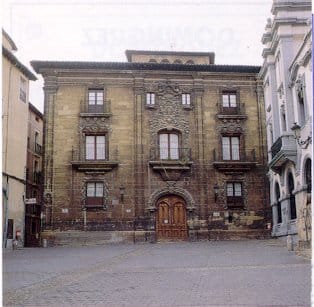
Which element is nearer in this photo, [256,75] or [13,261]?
[13,261]

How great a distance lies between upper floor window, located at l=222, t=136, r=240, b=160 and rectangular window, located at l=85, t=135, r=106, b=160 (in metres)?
7.32


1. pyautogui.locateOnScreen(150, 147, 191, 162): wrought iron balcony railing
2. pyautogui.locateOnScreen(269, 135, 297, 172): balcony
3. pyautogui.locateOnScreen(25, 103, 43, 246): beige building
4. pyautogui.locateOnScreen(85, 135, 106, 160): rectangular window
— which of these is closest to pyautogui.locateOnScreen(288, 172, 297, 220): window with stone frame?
pyautogui.locateOnScreen(269, 135, 297, 172): balcony

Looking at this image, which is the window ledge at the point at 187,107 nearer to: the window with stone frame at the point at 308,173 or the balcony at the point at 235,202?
the balcony at the point at 235,202

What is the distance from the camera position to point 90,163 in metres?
29.3

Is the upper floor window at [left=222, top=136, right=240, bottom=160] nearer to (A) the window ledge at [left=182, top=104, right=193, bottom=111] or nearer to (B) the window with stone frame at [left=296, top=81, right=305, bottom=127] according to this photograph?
(A) the window ledge at [left=182, top=104, right=193, bottom=111]

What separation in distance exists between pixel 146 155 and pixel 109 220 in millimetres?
4417

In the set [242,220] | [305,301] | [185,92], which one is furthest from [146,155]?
[305,301]

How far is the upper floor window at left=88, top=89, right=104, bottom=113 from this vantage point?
100 feet

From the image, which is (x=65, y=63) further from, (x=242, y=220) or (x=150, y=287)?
(x=150, y=287)

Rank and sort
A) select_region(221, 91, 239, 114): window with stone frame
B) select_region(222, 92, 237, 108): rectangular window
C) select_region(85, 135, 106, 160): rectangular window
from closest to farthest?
select_region(85, 135, 106, 160): rectangular window → select_region(221, 91, 239, 114): window with stone frame → select_region(222, 92, 237, 108): rectangular window

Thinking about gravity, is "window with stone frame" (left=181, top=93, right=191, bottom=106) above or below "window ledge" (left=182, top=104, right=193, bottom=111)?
above

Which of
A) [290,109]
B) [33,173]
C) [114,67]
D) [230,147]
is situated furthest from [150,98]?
[33,173]

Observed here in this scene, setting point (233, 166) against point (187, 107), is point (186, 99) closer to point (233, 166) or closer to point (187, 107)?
point (187, 107)

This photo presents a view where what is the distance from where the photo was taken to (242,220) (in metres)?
29.8
